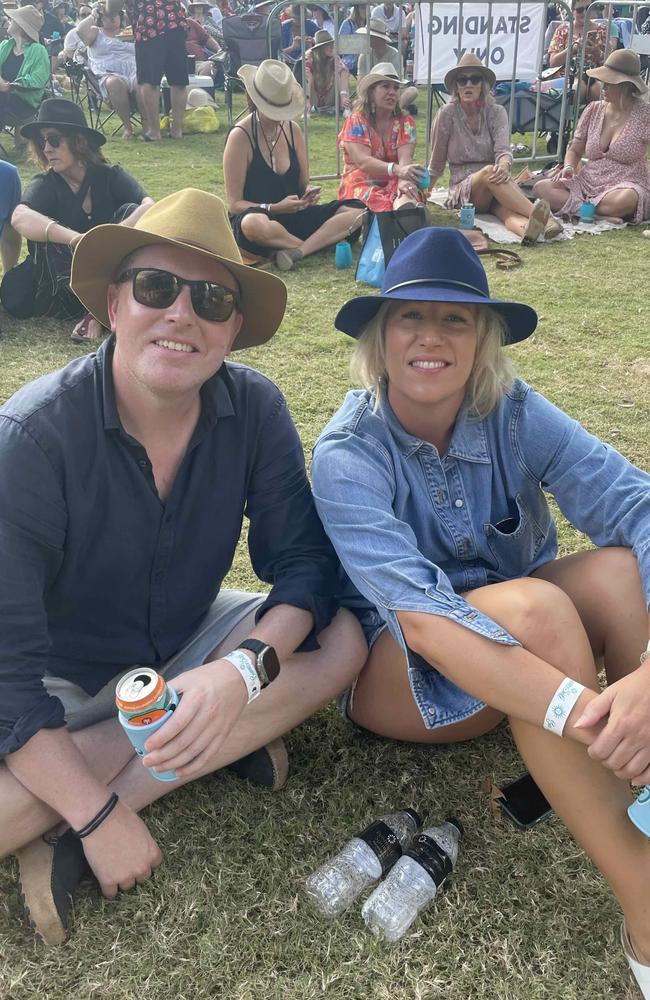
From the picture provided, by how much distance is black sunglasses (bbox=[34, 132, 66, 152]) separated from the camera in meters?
5.56

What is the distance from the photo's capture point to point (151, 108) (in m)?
12.9

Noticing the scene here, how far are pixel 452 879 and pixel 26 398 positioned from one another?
5.42 feet

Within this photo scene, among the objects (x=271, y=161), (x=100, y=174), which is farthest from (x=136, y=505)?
(x=271, y=161)

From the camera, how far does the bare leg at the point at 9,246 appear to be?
20.6ft

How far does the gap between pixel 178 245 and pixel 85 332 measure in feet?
A: 13.7

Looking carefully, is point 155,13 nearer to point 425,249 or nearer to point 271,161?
point 271,161

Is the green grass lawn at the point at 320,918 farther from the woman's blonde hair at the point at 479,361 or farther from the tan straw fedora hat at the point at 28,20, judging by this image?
the tan straw fedora hat at the point at 28,20

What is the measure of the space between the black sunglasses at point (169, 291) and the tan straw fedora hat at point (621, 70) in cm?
731

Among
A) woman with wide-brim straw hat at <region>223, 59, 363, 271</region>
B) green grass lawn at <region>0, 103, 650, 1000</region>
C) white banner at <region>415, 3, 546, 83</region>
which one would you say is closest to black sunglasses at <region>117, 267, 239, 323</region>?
green grass lawn at <region>0, 103, 650, 1000</region>

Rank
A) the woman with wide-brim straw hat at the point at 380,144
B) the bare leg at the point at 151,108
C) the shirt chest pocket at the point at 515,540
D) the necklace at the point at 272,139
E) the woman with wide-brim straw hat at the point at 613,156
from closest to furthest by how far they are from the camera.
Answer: the shirt chest pocket at the point at 515,540 → the necklace at the point at 272,139 → the woman with wide-brim straw hat at the point at 380,144 → the woman with wide-brim straw hat at the point at 613,156 → the bare leg at the point at 151,108

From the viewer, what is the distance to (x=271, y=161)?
23.7 ft

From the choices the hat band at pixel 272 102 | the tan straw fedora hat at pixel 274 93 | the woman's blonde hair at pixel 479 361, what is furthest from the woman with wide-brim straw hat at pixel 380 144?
the woman's blonde hair at pixel 479 361

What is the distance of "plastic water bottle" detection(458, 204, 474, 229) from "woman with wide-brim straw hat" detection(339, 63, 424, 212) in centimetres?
41

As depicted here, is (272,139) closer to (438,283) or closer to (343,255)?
(343,255)
